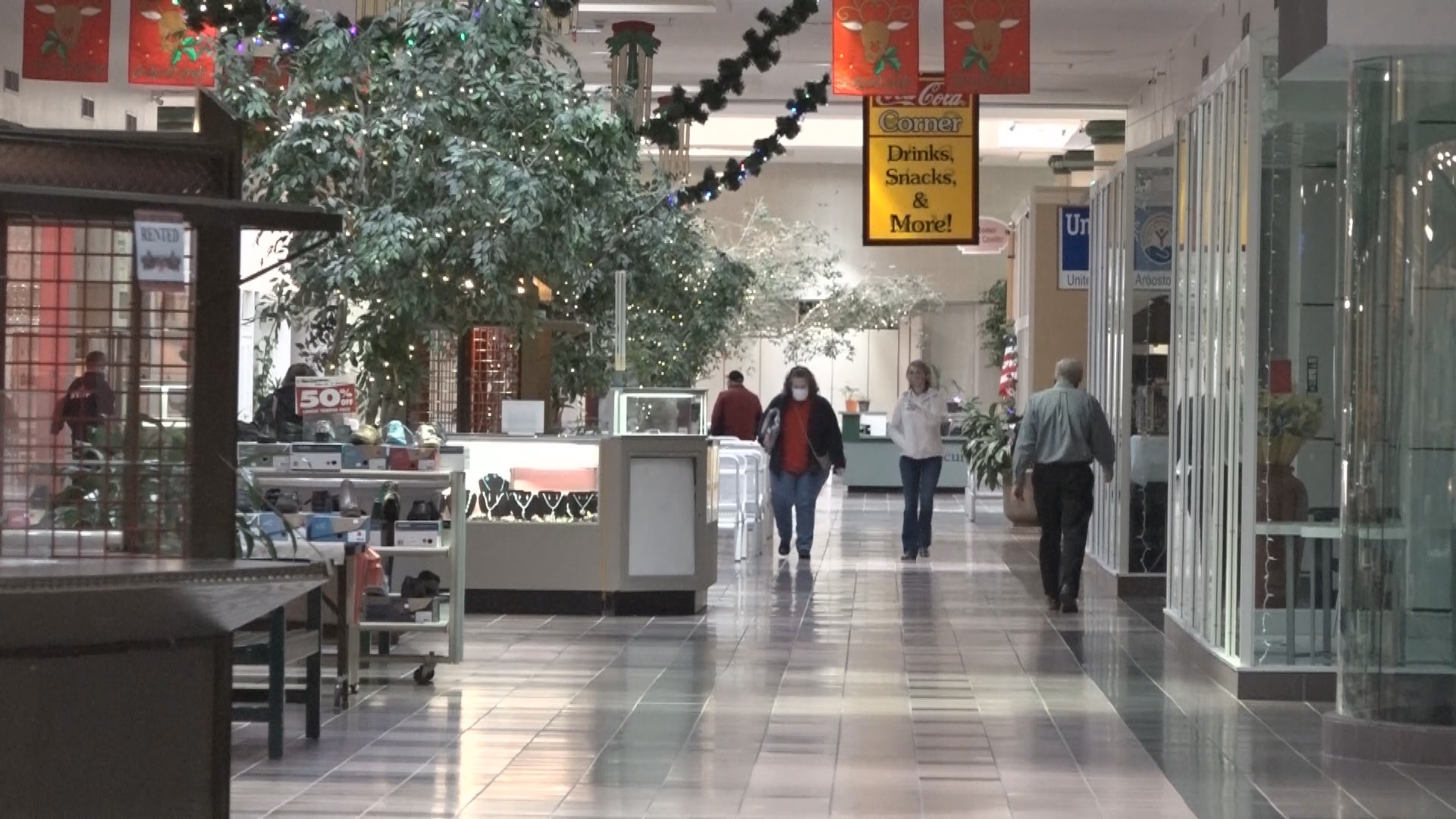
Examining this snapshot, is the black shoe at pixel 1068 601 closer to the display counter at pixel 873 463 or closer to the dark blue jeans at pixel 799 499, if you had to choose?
the dark blue jeans at pixel 799 499

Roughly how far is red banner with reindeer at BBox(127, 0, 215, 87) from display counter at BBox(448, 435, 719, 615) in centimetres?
260

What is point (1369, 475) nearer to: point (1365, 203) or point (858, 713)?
point (1365, 203)

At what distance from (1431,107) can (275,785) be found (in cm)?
463

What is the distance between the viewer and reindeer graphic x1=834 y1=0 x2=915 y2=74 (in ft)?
37.3

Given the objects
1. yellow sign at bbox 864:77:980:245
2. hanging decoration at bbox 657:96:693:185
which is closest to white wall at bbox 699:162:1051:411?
hanging decoration at bbox 657:96:693:185

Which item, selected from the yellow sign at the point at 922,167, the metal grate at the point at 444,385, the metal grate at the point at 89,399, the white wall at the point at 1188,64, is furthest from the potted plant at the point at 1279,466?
the metal grate at the point at 444,385

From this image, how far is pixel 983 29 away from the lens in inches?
444

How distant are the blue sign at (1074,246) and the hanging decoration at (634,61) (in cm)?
434

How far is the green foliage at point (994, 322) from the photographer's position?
3319 centimetres

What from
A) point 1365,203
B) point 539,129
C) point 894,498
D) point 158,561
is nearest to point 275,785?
point 158,561

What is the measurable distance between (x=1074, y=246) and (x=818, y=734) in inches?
405

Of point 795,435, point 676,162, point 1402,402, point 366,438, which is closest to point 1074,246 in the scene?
point 795,435

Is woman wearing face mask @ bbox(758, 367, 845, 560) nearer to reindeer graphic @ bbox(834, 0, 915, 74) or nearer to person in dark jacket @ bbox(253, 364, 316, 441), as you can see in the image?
reindeer graphic @ bbox(834, 0, 915, 74)

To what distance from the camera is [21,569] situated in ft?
14.0
